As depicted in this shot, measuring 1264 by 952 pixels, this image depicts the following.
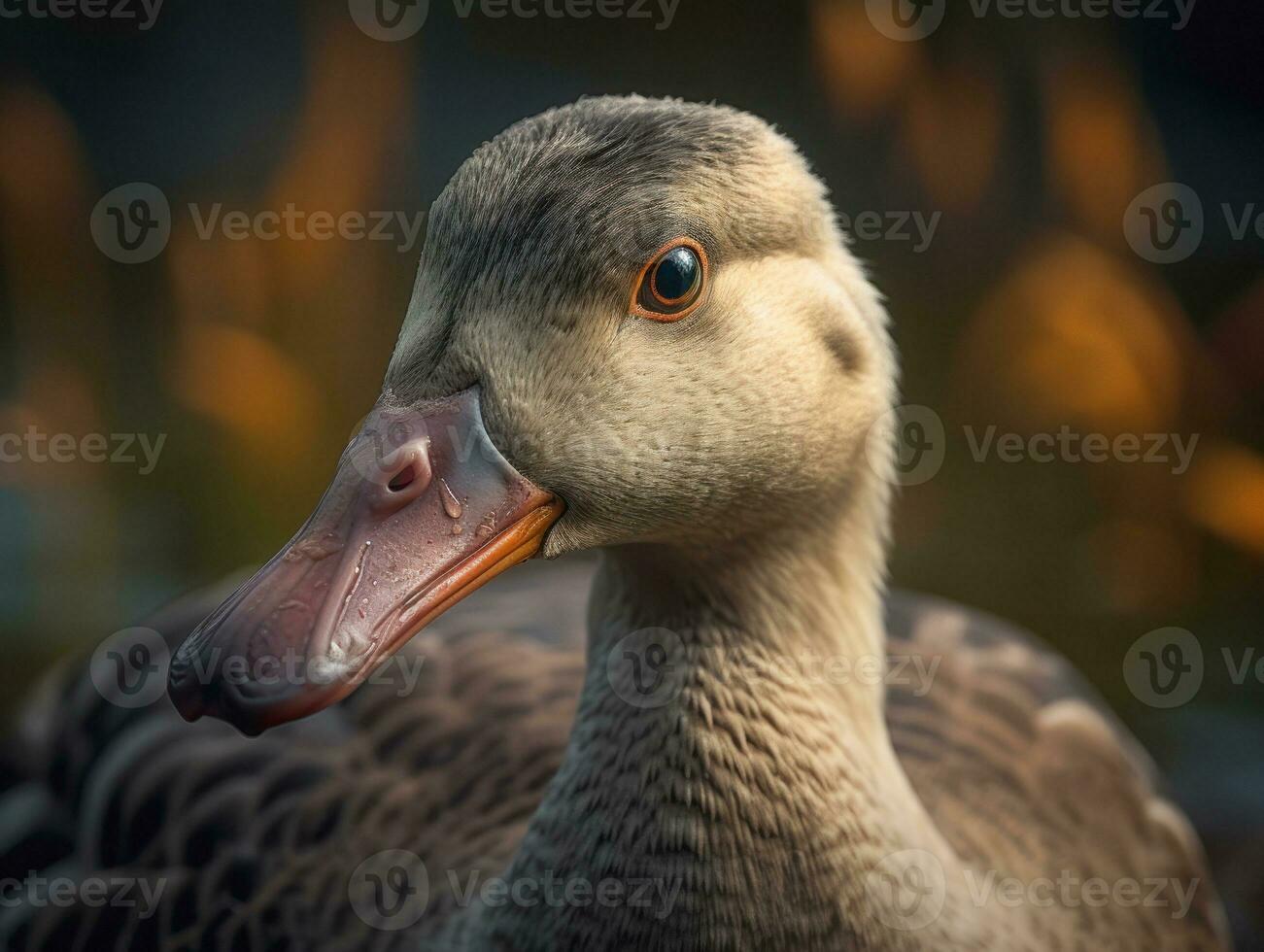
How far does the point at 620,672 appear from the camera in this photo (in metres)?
1.60

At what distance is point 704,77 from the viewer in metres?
4.44

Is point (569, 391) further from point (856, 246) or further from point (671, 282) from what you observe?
point (856, 246)

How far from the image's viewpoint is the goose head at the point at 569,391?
1198 mm

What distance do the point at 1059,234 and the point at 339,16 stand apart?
7.92ft

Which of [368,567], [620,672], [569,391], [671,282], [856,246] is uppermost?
[671,282]

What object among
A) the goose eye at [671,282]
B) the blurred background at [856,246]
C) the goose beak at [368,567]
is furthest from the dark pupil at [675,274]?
the blurred background at [856,246]

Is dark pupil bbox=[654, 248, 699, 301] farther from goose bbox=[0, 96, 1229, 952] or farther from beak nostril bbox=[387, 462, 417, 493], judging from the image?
beak nostril bbox=[387, 462, 417, 493]

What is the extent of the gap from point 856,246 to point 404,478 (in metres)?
3.64

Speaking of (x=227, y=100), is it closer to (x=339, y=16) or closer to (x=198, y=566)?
(x=339, y=16)

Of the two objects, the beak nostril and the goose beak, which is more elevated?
the beak nostril

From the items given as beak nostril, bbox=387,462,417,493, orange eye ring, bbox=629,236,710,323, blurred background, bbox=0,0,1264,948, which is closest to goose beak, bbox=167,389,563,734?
beak nostril, bbox=387,462,417,493

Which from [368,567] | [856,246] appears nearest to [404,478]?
[368,567]

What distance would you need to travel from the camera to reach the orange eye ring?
1357mm

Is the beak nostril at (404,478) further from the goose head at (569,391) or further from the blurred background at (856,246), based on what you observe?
the blurred background at (856,246)
